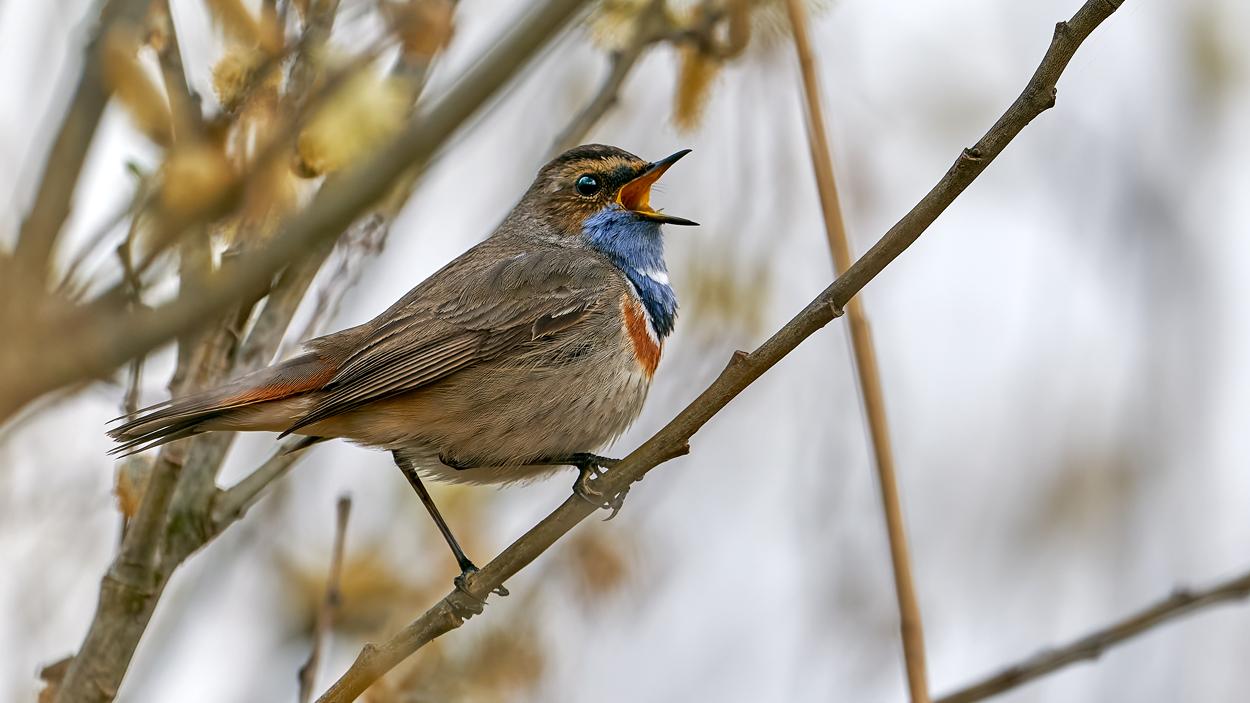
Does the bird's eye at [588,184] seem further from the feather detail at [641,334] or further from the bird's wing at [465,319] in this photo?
the feather detail at [641,334]

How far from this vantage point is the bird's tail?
3990mm

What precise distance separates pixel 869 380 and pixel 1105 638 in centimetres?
102

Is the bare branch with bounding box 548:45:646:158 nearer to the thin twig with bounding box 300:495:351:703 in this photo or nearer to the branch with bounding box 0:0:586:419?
the thin twig with bounding box 300:495:351:703

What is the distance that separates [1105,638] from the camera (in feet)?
10.2

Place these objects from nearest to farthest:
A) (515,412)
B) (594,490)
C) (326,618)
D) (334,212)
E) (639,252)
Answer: (334,212)
(594,490)
(326,618)
(515,412)
(639,252)

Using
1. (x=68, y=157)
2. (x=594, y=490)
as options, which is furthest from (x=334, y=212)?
(x=594, y=490)

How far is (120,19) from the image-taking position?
2.73 m

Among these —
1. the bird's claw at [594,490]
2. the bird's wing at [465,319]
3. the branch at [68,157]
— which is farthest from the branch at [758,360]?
the branch at [68,157]

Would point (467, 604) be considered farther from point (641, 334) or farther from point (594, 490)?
point (641, 334)

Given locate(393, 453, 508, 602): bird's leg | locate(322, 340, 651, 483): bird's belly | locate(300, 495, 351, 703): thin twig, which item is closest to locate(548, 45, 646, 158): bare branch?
locate(322, 340, 651, 483): bird's belly

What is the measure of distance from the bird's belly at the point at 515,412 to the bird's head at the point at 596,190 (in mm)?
985

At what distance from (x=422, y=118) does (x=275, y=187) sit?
1.21 meters

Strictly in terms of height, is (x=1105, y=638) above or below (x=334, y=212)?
below

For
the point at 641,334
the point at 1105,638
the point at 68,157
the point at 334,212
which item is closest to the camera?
the point at 334,212
